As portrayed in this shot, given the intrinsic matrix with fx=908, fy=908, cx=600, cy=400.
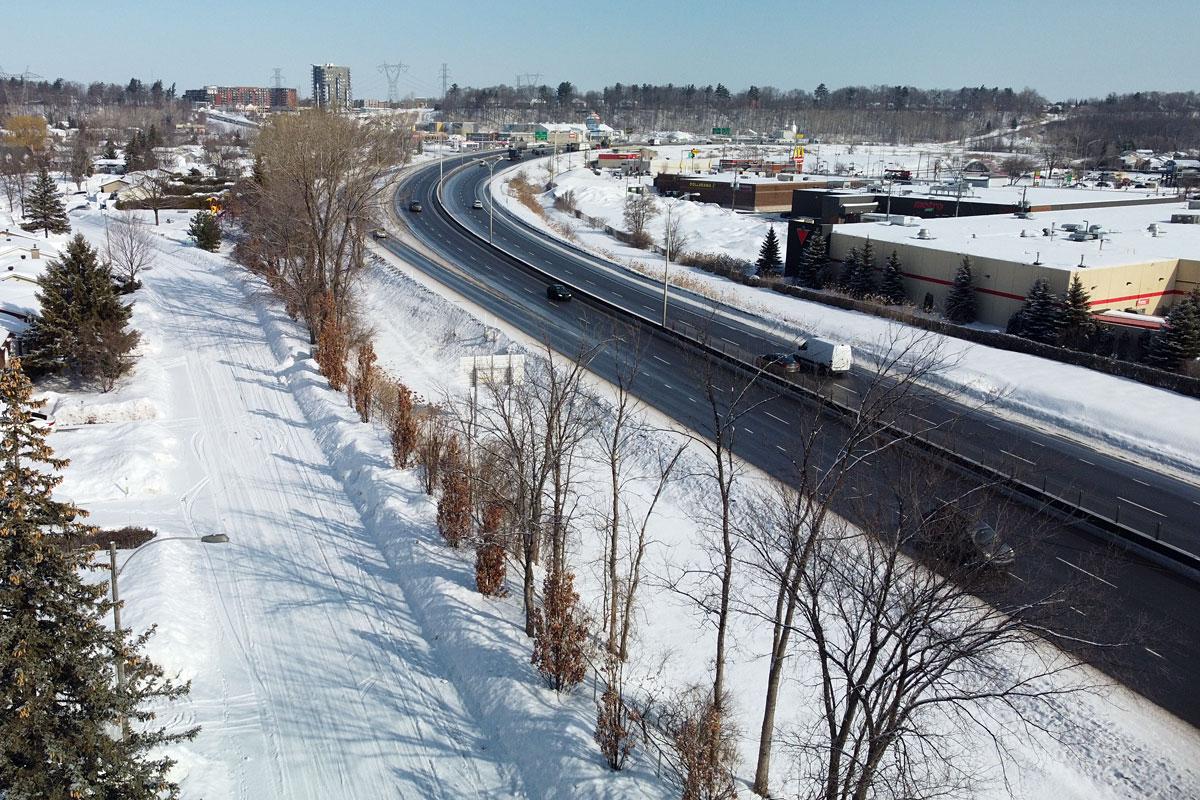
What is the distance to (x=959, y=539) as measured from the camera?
14055mm

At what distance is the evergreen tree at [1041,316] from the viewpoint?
42.5 metres

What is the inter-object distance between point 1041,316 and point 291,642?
1480 inches

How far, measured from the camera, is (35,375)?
3469 centimetres

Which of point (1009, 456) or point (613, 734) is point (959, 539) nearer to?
point (613, 734)

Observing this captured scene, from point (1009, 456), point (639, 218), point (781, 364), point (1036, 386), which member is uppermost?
point (639, 218)

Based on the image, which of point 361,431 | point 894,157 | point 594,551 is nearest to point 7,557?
point 594,551

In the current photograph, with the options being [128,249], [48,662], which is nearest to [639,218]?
[128,249]

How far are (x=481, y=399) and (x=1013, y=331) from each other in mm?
26742

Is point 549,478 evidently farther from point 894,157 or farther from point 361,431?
point 894,157

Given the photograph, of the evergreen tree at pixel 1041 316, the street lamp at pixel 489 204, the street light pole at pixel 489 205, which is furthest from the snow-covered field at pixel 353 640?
the street light pole at pixel 489 205

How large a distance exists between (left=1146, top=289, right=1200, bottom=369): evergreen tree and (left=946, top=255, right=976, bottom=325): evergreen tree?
33.9 ft

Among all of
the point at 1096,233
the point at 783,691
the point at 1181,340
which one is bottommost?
the point at 783,691

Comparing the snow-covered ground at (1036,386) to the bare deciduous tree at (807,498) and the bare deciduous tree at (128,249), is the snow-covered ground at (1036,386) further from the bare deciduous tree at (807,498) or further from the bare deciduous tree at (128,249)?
the bare deciduous tree at (128,249)

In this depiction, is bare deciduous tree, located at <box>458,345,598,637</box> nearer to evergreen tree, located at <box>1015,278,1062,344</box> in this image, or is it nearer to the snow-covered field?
the snow-covered field
